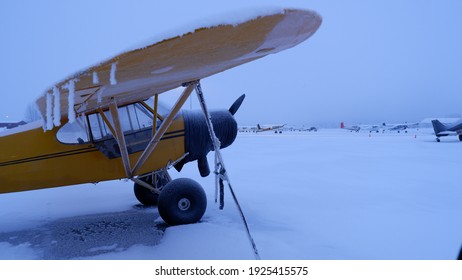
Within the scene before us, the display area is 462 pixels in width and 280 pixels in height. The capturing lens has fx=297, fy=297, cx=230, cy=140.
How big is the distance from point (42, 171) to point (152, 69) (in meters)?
2.85

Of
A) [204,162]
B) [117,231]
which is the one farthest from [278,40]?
[117,231]

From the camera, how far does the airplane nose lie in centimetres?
471

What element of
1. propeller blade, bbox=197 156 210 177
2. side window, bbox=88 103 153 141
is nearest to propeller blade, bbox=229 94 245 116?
propeller blade, bbox=197 156 210 177

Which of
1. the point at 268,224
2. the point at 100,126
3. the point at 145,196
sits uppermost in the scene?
the point at 100,126

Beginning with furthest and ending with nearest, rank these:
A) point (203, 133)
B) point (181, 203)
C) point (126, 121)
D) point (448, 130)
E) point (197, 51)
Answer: point (448, 130) → point (203, 133) → point (126, 121) → point (181, 203) → point (197, 51)

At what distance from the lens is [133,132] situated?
4.60 meters

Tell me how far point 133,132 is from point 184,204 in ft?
4.64

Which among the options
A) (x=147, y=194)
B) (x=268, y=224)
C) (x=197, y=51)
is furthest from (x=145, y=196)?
(x=197, y=51)

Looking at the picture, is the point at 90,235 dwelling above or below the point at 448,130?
above

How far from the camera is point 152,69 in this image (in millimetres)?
2525

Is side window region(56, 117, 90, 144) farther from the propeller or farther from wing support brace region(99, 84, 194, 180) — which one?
the propeller

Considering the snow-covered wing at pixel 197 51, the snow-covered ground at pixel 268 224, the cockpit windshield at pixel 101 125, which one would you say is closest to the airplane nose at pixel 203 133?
the cockpit windshield at pixel 101 125

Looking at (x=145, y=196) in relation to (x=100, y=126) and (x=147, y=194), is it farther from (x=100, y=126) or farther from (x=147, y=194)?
(x=100, y=126)

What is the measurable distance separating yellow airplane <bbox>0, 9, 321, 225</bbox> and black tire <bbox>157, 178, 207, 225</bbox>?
0.01 m
